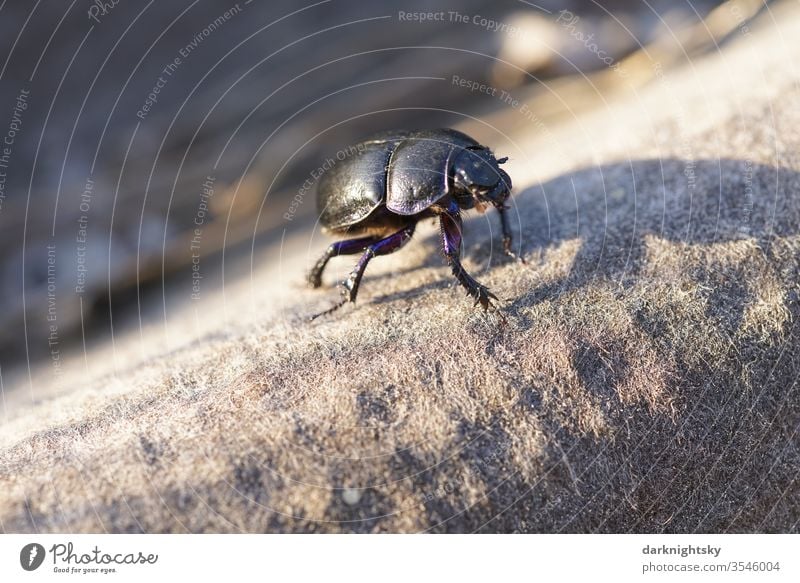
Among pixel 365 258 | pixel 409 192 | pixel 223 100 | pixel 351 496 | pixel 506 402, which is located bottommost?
pixel 351 496

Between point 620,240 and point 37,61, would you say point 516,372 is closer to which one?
point 620,240

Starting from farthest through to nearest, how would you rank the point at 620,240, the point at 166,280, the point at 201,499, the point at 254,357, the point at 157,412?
the point at 166,280 < the point at 620,240 < the point at 254,357 < the point at 157,412 < the point at 201,499

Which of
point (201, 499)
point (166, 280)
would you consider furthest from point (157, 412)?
point (166, 280)

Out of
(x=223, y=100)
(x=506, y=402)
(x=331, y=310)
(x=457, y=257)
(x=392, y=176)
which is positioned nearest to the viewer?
(x=506, y=402)

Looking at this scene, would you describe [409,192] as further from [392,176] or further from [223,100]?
[223,100]

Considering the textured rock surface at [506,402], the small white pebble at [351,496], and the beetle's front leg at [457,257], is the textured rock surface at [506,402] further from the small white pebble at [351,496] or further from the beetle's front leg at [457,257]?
the beetle's front leg at [457,257]

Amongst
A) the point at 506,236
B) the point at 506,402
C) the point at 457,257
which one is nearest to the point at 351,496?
the point at 506,402
